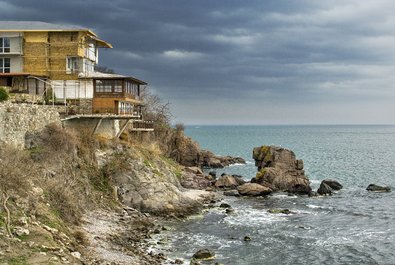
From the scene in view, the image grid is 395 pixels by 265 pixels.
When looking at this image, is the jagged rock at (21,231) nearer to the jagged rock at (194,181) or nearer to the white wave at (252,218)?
the white wave at (252,218)

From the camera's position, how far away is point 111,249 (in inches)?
1270

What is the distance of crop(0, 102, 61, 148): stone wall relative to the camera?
134 feet

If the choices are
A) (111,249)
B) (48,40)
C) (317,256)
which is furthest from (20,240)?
(48,40)

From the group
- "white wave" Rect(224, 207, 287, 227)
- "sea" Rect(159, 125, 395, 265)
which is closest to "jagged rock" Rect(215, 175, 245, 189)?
"sea" Rect(159, 125, 395, 265)

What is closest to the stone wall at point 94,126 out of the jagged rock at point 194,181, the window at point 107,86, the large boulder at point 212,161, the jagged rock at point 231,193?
the window at point 107,86

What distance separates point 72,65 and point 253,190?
30596mm

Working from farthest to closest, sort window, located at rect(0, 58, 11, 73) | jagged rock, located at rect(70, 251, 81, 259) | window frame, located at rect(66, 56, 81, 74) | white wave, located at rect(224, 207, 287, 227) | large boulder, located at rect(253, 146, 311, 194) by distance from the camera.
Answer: large boulder, located at rect(253, 146, 311, 194), window, located at rect(0, 58, 11, 73), window frame, located at rect(66, 56, 81, 74), white wave, located at rect(224, 207, 287, 227), jagged rock, located at rect(70, 251, 81, 259)

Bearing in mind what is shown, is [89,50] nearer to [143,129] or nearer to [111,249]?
[143,129]

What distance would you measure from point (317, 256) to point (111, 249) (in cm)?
1638

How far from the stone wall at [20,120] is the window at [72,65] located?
39.1ft

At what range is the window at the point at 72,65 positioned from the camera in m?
58.7

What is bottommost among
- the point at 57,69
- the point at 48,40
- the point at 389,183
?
the point at 389,183

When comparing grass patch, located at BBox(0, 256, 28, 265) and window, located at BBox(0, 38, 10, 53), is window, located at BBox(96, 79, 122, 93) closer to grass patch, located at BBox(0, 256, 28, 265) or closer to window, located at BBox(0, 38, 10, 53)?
window, located at BBox(0, 38, 10, 53)

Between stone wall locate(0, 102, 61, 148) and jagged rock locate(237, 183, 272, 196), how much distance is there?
28107 mm
